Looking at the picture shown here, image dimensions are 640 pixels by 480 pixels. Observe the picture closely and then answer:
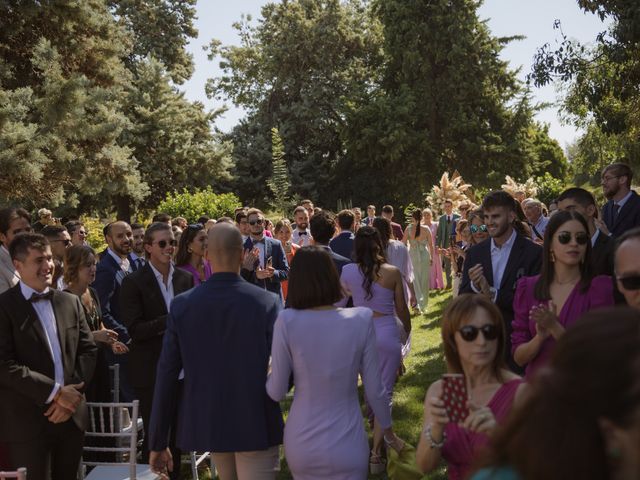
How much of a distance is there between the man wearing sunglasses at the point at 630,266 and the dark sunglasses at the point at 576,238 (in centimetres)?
86

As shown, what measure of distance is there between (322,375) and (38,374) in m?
1.91

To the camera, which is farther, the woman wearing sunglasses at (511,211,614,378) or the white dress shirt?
the white dress shirt

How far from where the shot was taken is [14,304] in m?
4.97

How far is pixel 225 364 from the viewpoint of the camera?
4.51 metres

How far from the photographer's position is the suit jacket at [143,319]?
641 centimetres

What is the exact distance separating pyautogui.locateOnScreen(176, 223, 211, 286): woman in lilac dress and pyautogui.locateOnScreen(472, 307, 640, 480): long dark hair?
6585 mm

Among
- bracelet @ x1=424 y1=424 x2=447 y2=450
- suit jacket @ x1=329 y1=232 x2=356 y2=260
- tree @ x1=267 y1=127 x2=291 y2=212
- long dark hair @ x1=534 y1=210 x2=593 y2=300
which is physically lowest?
bracelet @ x1=424 y1=424 x2=447 y2=450

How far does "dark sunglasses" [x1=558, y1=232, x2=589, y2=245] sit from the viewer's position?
4762mm

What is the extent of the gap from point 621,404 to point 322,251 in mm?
3112

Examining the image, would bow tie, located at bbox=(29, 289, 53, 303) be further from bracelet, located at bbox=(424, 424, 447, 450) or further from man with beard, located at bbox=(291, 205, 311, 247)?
man with beard, located at bbox=(291, 205, 311, 247)

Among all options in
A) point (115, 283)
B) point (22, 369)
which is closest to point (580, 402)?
point (22, 369)

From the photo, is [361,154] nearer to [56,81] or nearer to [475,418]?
[56,81]

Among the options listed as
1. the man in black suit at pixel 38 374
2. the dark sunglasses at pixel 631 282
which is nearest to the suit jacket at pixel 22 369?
the man in black suit at pixel 38 374

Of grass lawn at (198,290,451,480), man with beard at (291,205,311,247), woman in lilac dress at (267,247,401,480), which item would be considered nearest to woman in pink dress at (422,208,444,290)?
grass lawn at (198,290,451,480)
